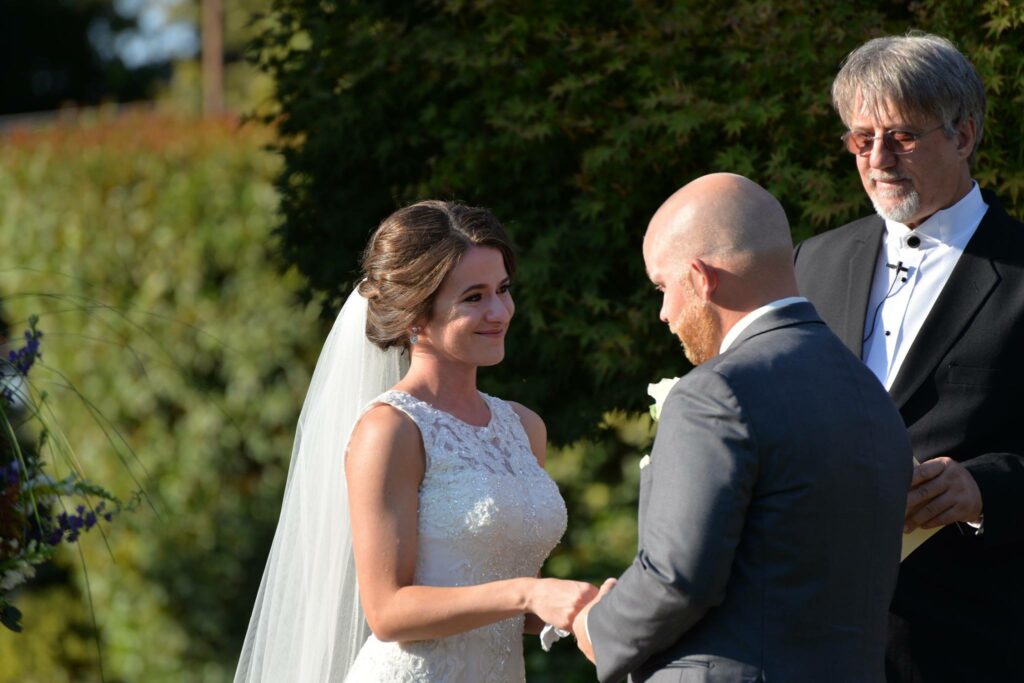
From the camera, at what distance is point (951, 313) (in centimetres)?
302

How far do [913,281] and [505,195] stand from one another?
2169 mm

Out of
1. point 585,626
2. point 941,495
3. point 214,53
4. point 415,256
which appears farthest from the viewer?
point 214,53

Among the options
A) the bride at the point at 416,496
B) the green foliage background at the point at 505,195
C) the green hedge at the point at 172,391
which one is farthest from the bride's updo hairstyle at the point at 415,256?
the green hedge at the point at 172,391

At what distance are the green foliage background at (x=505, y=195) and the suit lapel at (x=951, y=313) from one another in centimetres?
107

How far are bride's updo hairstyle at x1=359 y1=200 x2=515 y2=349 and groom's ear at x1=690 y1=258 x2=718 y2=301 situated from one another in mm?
995

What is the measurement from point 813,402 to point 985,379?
83 centimetres

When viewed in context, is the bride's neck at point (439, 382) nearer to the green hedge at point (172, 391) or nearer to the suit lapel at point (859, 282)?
the suit lapel at point (859, 282)

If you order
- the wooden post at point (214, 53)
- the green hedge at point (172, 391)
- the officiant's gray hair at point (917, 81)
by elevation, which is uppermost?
the wooden post at point (214, 53)

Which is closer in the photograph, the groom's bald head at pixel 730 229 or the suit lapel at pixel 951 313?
the groom's bald head at pixel 730 229

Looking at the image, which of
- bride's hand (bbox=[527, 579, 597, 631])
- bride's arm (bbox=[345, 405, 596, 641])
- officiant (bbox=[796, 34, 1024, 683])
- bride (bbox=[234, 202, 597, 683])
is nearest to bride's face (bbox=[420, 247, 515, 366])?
bride (bbox=[234, 202, 597, 683])

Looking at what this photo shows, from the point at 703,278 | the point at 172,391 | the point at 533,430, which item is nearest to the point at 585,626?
the point at 703,278

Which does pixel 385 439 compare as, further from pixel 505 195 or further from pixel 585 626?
pixel 505 195

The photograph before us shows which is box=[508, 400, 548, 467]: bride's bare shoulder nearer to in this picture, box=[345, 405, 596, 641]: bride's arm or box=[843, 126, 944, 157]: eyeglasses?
box=[345, 405, 596, 641]: bride's arm

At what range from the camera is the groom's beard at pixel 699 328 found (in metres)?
2.44
